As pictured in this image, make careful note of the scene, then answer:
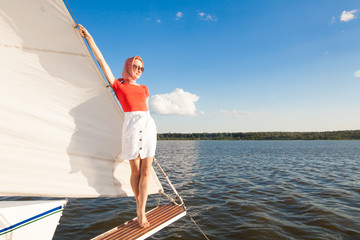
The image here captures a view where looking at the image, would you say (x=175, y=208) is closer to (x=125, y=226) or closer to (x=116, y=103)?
(x=125, y=226)

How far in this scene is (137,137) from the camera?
3.24m

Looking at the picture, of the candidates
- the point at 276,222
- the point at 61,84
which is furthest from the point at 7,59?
the point at 276,222

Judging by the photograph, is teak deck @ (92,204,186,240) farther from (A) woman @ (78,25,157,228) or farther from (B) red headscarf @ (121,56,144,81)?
(B) red headscarf @ (121,56,144,81)

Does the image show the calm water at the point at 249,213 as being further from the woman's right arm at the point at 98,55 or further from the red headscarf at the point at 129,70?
the woman's right arm at the point at 98,55

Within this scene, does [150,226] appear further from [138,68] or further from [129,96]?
[138,68]

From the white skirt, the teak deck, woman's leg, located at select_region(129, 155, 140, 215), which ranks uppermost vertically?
the white skirt

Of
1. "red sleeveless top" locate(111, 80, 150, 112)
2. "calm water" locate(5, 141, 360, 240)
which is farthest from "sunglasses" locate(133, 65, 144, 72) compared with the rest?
"calm water" locate(5, 141, 360, 240)

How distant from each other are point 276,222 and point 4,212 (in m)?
6.79

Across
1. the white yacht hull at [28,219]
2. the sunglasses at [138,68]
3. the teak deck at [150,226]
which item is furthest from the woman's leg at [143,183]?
the sunglasses at [138,68]

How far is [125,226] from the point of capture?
11.7 ft

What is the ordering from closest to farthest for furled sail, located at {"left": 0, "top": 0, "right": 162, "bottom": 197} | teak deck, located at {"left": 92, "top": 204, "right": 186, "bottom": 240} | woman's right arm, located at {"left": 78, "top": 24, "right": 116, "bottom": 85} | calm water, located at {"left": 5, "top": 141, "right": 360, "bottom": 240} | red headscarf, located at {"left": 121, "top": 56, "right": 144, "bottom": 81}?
furled sail, located at {"left": 0, "top": 0, "right": 162, "bottom": 197}, woman's right arm, located at {"left": 78, "top": 24, "right": 116, "bottom": 85}, teak deck, located at {"left": 92, "top": 204, "right": 186, "bottom": 240}, red headscarf, located at {"left": 121, "top": 56, "right": 144, "bottom": 81}, calm water, located at {"left": 5, "top": 141, "right": 360, "bottom": 240}

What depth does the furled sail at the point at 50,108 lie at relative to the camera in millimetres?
2658

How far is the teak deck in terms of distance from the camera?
316 cm

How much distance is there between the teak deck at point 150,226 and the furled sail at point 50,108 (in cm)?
74
